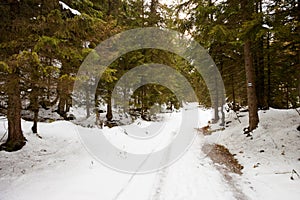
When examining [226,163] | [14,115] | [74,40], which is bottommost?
[226,163]

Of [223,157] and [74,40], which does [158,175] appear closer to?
[223,157]

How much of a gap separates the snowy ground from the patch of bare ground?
5 centimetres

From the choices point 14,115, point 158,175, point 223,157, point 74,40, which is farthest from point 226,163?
point 14,115

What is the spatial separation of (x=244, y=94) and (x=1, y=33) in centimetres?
1524

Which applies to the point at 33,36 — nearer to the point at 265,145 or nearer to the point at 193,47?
the point at 265,145

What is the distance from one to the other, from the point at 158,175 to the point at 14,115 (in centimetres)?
526

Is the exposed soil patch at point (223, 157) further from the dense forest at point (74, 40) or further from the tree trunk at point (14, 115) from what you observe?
the tree trunk at point (14, 115)

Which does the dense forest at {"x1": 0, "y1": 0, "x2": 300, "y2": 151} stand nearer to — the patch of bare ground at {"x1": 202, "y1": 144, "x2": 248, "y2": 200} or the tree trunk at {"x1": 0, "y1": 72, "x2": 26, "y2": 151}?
the tree trunk at {"x1": 0, "y1": 72, "x2": 26, "y2": 151}

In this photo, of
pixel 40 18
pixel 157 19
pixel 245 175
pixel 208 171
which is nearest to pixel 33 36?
pixel 40 18

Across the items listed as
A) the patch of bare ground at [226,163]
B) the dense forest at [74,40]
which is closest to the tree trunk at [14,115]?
the dense forest at [74,40]

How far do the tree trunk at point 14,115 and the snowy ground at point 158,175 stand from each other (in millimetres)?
366

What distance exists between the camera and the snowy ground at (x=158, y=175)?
5.34 m

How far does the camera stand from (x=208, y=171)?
7.27 m

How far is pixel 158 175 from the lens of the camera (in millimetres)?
6766
